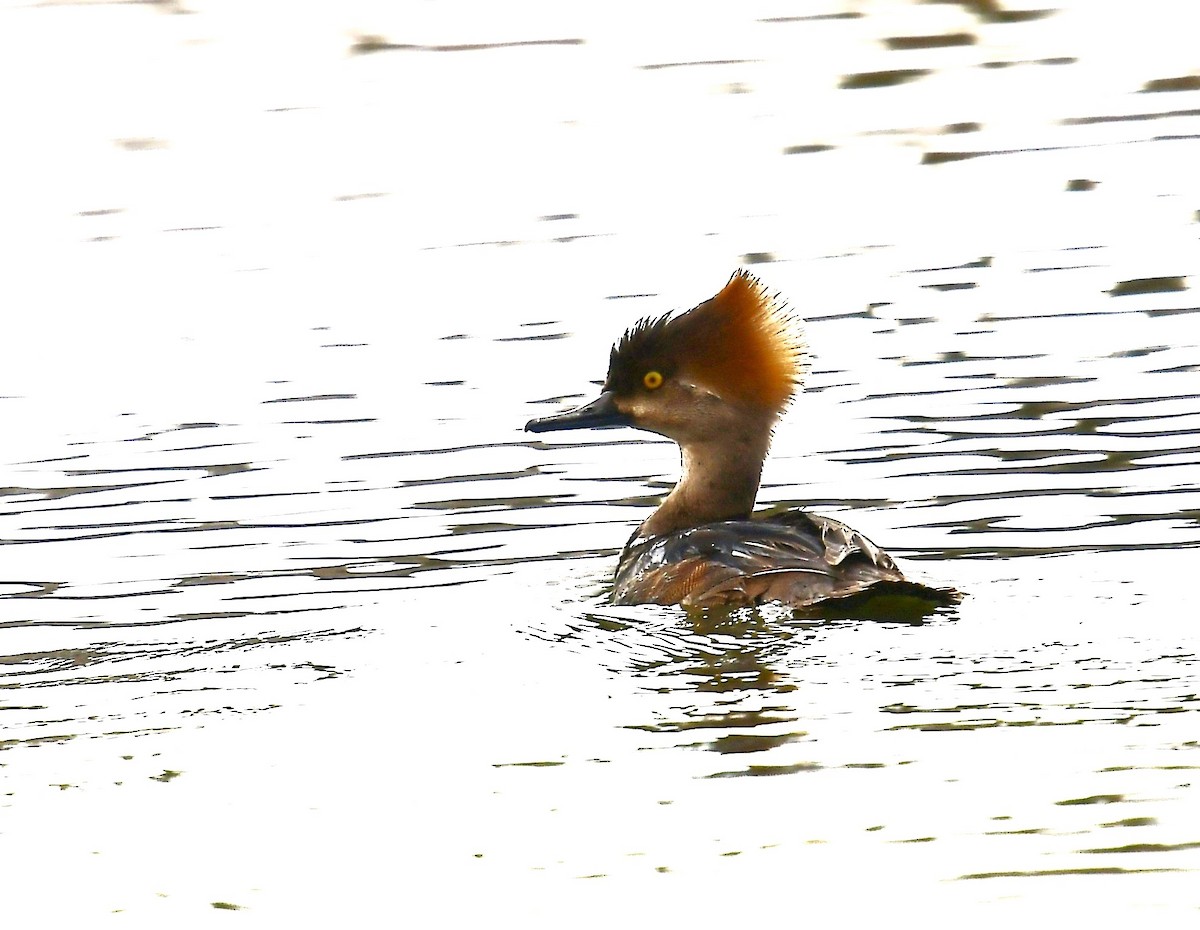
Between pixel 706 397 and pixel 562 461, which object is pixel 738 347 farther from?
pixel 562 461

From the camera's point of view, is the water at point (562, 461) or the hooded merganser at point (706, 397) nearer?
the water at point (562, 461)

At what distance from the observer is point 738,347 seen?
805cm

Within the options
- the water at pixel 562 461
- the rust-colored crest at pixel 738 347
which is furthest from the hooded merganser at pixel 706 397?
the water at pixel 562 461

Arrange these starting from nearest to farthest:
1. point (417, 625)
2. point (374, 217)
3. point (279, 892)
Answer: point (279, 892)
point (417, 625)
point (374, 217)

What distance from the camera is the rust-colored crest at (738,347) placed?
26.4ft

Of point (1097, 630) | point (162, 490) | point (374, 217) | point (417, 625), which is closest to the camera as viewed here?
point (1097, 630)

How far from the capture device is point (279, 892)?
5000 millimetres

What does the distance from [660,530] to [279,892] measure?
3.37m

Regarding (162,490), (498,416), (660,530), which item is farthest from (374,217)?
(660,530)

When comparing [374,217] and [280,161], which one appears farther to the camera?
[280,161]

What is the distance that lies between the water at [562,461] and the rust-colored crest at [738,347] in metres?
0.76

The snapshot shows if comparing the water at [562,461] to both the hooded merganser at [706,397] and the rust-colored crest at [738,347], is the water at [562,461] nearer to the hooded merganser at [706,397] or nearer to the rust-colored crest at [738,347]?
the hooded merganser at [706,397]

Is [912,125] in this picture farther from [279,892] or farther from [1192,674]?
[279,892]

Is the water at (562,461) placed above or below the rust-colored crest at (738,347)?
below
